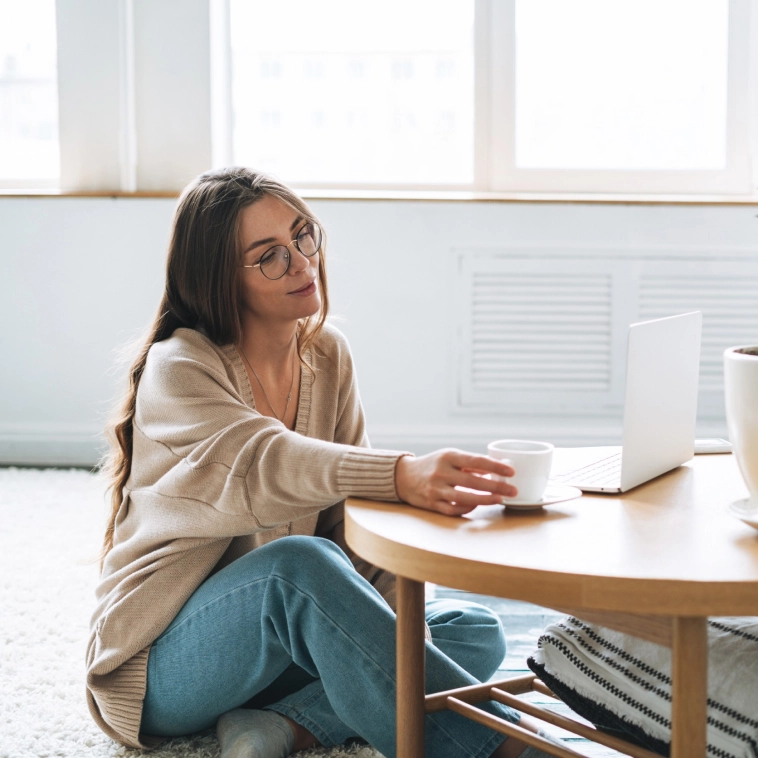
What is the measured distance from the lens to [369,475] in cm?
103

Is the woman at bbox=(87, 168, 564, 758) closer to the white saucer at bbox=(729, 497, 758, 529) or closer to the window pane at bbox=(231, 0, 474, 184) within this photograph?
the white saucer at bbox=(729, 497, 758, 529)

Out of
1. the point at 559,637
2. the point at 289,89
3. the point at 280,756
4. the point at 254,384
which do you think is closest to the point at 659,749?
the point at 559,637

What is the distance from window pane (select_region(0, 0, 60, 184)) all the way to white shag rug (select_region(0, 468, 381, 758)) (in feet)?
3.92

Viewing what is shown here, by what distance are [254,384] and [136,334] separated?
2.07 m

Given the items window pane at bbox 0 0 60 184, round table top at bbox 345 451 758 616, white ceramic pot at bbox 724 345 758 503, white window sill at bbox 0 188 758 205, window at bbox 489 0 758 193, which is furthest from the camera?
window pane at bbox 0 0 60 184

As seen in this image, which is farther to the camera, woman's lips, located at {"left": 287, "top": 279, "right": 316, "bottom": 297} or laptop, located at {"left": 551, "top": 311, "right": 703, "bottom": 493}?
woman's lips, located at {"left": 287, "top": 279, "right": 316, "bottom": 297}

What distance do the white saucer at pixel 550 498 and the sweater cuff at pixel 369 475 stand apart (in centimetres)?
13

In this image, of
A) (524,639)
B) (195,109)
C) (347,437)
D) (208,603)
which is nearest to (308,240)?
(347,437)

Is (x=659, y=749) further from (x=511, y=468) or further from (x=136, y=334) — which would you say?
(x=136, y=334)

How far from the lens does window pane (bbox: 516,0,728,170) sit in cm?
339

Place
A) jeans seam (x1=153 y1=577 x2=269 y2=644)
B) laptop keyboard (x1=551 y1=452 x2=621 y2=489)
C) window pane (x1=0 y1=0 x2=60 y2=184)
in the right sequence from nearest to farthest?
Result: laptop keyboard (x1=551 y1=452 x2=621 y2=489), jeans seam (x1=153 y1=577 x2=269 y2=644), window pane (x1=0 y1=0 x2=60 y2=184)

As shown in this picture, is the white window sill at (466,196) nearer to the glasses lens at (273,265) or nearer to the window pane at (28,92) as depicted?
the window pane at (28,92)

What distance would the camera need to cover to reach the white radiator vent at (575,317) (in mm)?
3236

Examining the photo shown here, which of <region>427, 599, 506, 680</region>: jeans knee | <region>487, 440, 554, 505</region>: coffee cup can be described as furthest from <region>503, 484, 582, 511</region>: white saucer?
<region>427, 599, 506, 680</region>: jeans knee
